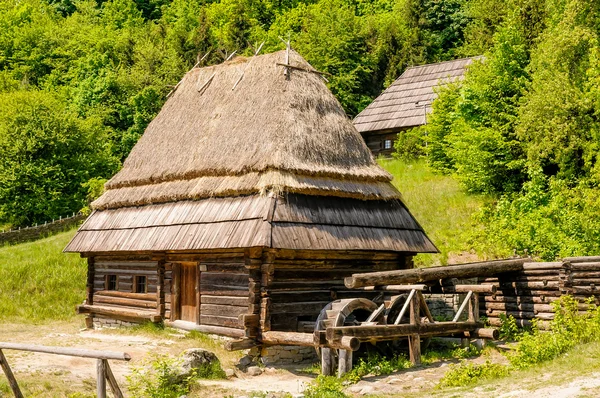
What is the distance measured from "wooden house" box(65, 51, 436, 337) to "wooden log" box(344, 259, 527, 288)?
5.07 feet

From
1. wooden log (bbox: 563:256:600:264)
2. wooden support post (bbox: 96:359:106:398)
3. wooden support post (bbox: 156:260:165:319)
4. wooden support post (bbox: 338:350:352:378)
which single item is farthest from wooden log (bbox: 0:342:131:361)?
wooden log (bbox: 563:256:600:264)

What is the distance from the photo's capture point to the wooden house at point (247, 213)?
54.0ft

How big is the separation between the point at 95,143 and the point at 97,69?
1100cm

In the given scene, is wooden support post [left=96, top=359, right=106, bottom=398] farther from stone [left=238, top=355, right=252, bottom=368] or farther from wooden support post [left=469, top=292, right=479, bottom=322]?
wooden support post [left=469, top=292, right=479, bottom=322]

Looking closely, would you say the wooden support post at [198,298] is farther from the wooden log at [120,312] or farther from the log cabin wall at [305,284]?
the log cabin wall at [305,284]

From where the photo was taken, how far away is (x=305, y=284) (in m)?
17.0

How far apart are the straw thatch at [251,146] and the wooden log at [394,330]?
13.4 feet

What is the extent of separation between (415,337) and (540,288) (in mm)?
3529

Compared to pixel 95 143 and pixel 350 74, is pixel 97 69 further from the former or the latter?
pixel 350 74

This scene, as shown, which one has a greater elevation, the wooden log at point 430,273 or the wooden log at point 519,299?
the wooden log at point 430,273

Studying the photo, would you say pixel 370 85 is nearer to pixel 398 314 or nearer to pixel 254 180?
pixel 254 180

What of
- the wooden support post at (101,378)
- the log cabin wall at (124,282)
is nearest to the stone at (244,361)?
the log cabin wall at (124,282)

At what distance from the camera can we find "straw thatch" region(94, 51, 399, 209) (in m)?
17.3

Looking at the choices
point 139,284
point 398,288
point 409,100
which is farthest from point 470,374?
point 409,100
